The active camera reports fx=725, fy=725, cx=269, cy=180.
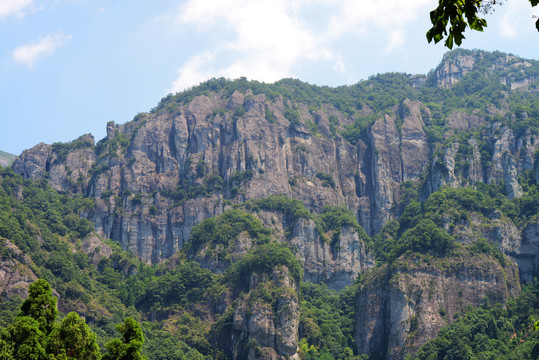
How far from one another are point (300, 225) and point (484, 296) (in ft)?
145

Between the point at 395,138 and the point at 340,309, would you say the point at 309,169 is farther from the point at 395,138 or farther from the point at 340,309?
the point at 340,309

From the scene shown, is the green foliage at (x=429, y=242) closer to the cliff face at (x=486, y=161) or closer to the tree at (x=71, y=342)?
the cliff face at (x=486, y=161)

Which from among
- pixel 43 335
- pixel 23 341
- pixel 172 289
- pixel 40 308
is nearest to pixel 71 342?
pixel 43 335

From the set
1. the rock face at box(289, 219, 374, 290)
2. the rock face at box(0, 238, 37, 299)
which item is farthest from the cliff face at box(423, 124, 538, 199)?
the rock face at box(0, 238, 37, 299)

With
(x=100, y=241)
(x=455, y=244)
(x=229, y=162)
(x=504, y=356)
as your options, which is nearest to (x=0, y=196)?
(x=100, y=241)

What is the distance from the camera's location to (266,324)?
4513 inches

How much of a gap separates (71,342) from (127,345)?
15.6 feet

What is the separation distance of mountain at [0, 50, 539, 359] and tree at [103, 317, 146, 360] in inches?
2852

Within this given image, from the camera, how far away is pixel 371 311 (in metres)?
121

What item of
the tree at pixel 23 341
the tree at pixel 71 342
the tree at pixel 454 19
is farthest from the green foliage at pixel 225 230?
the tree at pixel 454 19

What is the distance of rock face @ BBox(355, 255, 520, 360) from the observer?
113812 millimetres

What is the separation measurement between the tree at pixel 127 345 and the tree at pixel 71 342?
3.21 m

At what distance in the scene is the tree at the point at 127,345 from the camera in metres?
38.7

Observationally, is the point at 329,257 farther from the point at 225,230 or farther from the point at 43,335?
the point at 43,335
